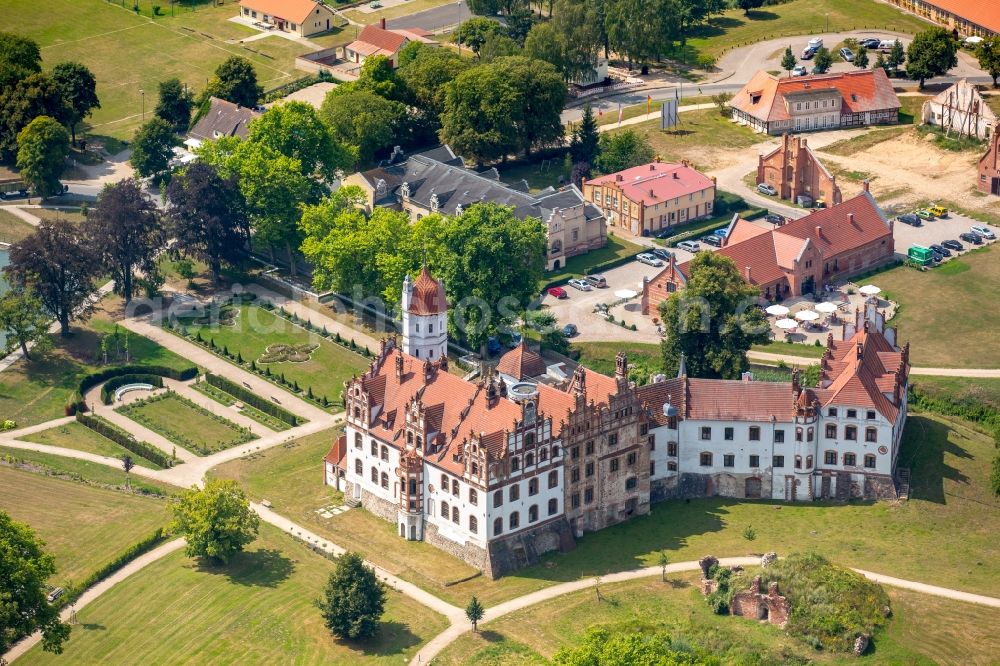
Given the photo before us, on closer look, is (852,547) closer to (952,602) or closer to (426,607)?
(952,602)

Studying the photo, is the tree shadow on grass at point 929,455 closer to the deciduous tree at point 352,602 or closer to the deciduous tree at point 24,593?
the deciduous tree at point 352,602

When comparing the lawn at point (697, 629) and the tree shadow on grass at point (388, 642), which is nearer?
the lawn at point (697, 629)

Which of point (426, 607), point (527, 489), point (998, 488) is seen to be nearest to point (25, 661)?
point (426, 607)

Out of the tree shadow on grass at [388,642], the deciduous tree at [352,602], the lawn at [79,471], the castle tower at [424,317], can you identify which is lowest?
the tree shadow on grass at [388,642]

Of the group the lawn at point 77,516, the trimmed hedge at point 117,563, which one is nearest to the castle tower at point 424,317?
the lawn at point 77,516

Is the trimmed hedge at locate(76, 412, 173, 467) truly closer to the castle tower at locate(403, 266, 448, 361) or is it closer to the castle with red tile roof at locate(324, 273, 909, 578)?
the castle with red tile roof at locate(324, 273, 909, 578)

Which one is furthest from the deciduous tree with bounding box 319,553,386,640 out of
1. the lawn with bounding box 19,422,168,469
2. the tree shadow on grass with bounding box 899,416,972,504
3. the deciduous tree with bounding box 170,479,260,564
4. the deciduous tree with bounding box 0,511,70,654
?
the tree shadow on grass with bounding box 899,416,972,504

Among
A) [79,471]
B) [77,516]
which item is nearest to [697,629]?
[77,516]
